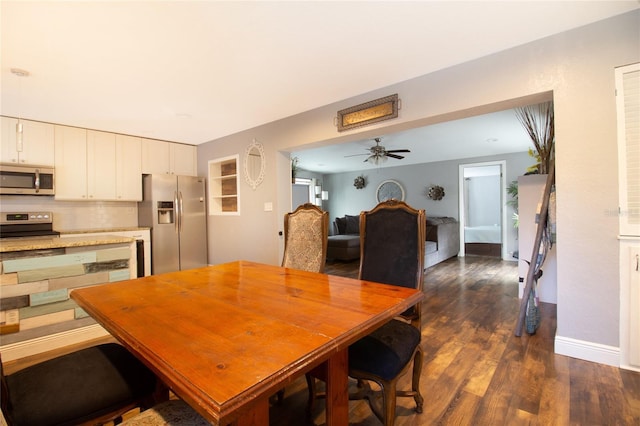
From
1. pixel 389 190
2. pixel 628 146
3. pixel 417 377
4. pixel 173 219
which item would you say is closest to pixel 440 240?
pixel 389 190

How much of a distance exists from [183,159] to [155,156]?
0.45 meters

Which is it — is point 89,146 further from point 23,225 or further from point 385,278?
point 385,278

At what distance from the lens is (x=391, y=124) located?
9.33ft

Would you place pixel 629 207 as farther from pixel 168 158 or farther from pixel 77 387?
pixel 168 158

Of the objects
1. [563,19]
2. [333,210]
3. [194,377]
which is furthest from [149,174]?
[333,210]

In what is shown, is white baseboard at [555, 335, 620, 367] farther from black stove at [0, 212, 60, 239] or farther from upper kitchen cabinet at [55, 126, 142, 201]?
black stove at [0, 212, 60, 239]

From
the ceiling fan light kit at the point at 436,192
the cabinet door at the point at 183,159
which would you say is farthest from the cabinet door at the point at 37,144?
the ceiling fan light kit at the point at 436,192

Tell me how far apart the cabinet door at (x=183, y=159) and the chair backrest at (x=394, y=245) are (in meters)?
4.08

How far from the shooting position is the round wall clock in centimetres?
769

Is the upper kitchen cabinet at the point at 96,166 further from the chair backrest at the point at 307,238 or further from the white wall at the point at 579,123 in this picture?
the white wall at the point at 579,123

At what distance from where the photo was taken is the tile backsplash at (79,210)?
365 cm

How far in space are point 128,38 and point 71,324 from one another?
2.35 metres

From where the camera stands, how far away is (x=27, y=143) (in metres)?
3.57

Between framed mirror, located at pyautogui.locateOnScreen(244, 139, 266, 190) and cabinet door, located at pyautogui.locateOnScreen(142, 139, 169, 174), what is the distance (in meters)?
1.52
